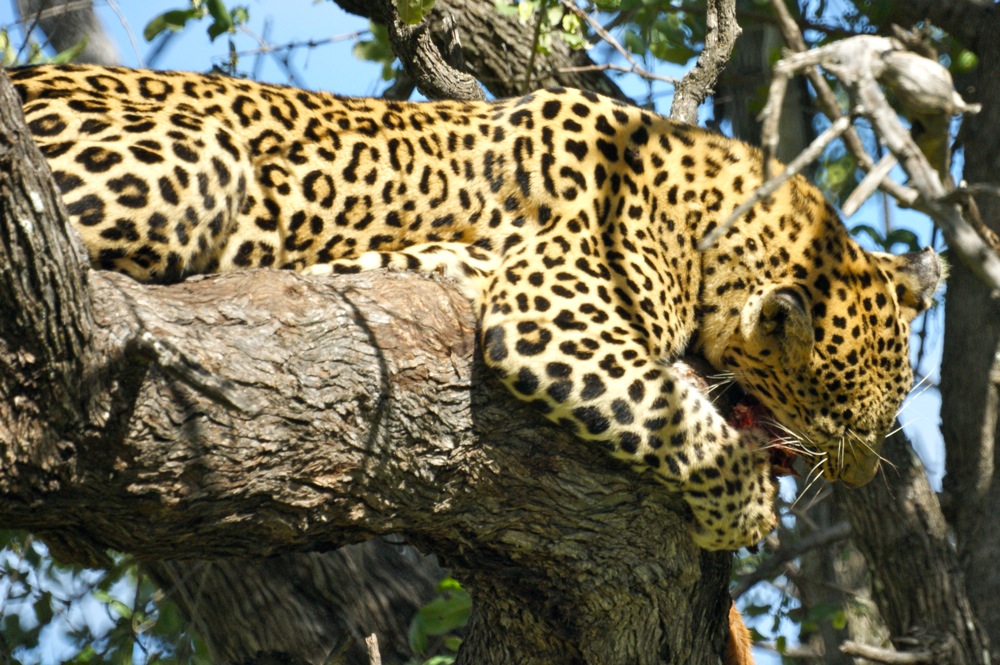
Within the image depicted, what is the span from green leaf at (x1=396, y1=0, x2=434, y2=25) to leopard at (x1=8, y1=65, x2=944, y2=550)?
1.72ft

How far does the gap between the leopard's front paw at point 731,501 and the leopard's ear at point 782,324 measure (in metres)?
0.59

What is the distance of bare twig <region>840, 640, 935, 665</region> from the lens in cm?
635

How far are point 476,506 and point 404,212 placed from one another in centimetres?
161

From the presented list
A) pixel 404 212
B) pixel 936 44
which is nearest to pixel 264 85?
pixel 404 212

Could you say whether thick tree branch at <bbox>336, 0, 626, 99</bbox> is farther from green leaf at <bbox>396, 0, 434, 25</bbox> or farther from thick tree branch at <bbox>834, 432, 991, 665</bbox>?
thick tree branch at <bbox>834, 432, 991, 665</bbox>

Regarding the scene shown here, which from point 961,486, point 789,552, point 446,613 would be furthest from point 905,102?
point 961,486

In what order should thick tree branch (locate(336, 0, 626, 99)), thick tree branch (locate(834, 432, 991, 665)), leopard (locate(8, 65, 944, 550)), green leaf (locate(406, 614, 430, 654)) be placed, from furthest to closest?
thick tree branch (locate(336, 0, 626, 99)), thick tree branch (locate(834, 432, 991, 665)), green leaf (locate(406, 614, 430, 654)), leopard (locate(8, 65, 944, 550))

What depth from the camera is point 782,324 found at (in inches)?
239

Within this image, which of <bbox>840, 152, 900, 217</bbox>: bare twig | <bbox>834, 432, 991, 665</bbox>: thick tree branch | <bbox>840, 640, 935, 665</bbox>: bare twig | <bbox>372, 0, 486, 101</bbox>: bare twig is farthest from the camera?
<bbox>834, 432, 991, 665</bbox>: thick tree branch

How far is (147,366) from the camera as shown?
4.28m

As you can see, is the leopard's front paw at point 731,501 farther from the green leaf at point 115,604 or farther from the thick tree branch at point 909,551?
the green leaf at point 115,604

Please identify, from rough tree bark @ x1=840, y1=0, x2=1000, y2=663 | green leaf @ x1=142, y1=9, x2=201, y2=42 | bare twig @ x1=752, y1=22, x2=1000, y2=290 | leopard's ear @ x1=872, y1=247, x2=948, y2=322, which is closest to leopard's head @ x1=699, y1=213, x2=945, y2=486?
leopard's ear @ x1=872, y1=247, x2=948, y2=322

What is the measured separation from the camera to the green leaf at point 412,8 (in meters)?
6.57

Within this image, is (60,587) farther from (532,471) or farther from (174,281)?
(532,471)
